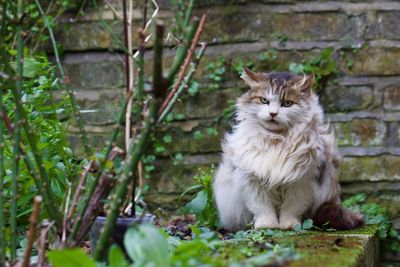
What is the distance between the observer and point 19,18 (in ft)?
5.61

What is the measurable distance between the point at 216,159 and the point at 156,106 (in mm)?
2639

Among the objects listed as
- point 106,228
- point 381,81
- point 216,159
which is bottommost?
point 216,159

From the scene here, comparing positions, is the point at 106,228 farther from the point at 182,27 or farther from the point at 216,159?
the point at 216,159

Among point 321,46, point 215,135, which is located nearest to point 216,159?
point 215,135

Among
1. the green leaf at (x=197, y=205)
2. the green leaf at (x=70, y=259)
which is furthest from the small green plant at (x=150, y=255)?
the green leaf at (x=197, y=205)

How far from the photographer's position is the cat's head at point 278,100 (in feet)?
9.34

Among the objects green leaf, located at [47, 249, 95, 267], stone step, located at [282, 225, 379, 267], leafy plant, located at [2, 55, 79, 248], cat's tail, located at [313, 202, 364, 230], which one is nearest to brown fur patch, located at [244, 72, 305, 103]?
cat's tail, located at [313, 202, 364, 230]

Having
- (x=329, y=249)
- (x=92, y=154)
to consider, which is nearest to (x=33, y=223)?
(x=92, y=154)

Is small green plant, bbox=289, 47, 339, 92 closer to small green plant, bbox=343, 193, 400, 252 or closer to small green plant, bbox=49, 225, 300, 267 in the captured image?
small green plant, bbox=343, 193, 400, 252

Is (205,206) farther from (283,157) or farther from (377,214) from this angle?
(377,214)

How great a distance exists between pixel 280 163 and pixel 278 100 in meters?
0.28

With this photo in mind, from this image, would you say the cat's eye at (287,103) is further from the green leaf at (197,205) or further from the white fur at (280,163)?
the green leaf at (197,205)

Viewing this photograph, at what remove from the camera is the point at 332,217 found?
2.91 metres

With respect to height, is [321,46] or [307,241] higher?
[321,46]
